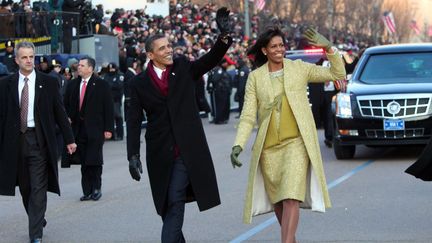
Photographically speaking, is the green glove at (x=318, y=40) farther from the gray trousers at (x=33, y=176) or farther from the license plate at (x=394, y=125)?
the license plate at (x=394, y=125)

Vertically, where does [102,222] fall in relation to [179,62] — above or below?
below

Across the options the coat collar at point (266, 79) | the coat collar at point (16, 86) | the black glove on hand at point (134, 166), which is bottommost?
the black glove on hand at point (134, 166)

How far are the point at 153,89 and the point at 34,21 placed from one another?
18660mm

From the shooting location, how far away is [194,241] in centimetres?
1031

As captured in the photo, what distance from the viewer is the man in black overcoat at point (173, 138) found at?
873 cm

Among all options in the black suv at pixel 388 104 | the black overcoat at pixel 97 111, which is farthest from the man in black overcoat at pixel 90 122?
the black suv at pixel 388 104

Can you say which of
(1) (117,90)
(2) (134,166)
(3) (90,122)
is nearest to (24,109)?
(2) (134,166)

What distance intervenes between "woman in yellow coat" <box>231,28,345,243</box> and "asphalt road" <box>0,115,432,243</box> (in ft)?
4.52

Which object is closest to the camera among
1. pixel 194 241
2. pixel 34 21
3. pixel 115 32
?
pixel 194 241

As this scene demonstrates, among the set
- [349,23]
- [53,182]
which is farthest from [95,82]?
[349,23]

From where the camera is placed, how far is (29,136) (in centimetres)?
1052

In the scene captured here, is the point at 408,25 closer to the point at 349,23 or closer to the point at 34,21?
the point at 349,23

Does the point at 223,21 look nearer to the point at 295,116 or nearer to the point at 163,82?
the point at 163,82

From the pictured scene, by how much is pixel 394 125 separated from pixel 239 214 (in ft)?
17.9
